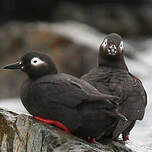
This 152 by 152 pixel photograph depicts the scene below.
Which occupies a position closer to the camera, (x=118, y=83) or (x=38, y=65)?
(x=38, y=65)

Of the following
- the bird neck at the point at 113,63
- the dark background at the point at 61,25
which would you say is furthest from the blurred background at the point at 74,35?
the bird neck at the point at 113,63

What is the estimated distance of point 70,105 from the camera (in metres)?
6.95

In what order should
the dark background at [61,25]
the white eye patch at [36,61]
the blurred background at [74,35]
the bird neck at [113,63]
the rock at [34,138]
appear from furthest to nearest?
the dark background at [61,25]
the blurred background at [74,35]
the bird neck at [113,63]
the white eye patch at [36,61]
the rock at [34,138]

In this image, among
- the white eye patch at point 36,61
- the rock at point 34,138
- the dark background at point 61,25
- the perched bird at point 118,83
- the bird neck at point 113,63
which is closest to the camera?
the rock at point 34,138

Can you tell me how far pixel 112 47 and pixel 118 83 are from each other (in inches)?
40.5

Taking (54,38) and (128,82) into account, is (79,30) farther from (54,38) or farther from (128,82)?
(128,82)

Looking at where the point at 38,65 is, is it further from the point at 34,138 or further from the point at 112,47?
the point at 112,47

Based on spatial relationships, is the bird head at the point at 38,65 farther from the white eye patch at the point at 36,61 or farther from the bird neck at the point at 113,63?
the bird neck at the point at 113,63

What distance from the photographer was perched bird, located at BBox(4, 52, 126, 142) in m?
6.93

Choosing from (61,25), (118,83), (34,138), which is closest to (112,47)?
(118,83)

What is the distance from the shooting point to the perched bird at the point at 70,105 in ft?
A: 22.7

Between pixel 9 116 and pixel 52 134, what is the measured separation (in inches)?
28.9

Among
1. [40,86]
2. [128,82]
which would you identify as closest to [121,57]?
[128,82]

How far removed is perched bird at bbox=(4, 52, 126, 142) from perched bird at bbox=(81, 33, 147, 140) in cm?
73
